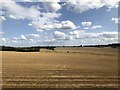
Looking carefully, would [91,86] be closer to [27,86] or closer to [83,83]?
[83,83]

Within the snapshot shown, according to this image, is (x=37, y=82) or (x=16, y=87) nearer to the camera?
(x=16, y=87)

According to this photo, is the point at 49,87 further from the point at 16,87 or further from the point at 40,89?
the point at 16,87

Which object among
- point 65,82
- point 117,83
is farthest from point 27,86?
point 117,83

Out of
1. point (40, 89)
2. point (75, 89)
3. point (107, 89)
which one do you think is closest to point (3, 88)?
point (40, 89)

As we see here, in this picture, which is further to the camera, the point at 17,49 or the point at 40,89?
the point at 17,49

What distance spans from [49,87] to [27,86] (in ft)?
4.05

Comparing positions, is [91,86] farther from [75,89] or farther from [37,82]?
[37,82]

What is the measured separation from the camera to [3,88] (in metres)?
15.8

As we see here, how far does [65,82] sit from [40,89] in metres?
2.67

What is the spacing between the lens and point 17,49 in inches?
3413

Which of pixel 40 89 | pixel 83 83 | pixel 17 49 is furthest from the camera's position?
pixel 17 49

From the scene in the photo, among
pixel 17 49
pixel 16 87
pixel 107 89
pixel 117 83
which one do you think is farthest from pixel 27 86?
pixel 17 49

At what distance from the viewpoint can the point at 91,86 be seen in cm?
1638

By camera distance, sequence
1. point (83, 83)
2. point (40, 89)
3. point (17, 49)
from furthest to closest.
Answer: point (17, 49) < point (83, 83) < point (40, 89)
